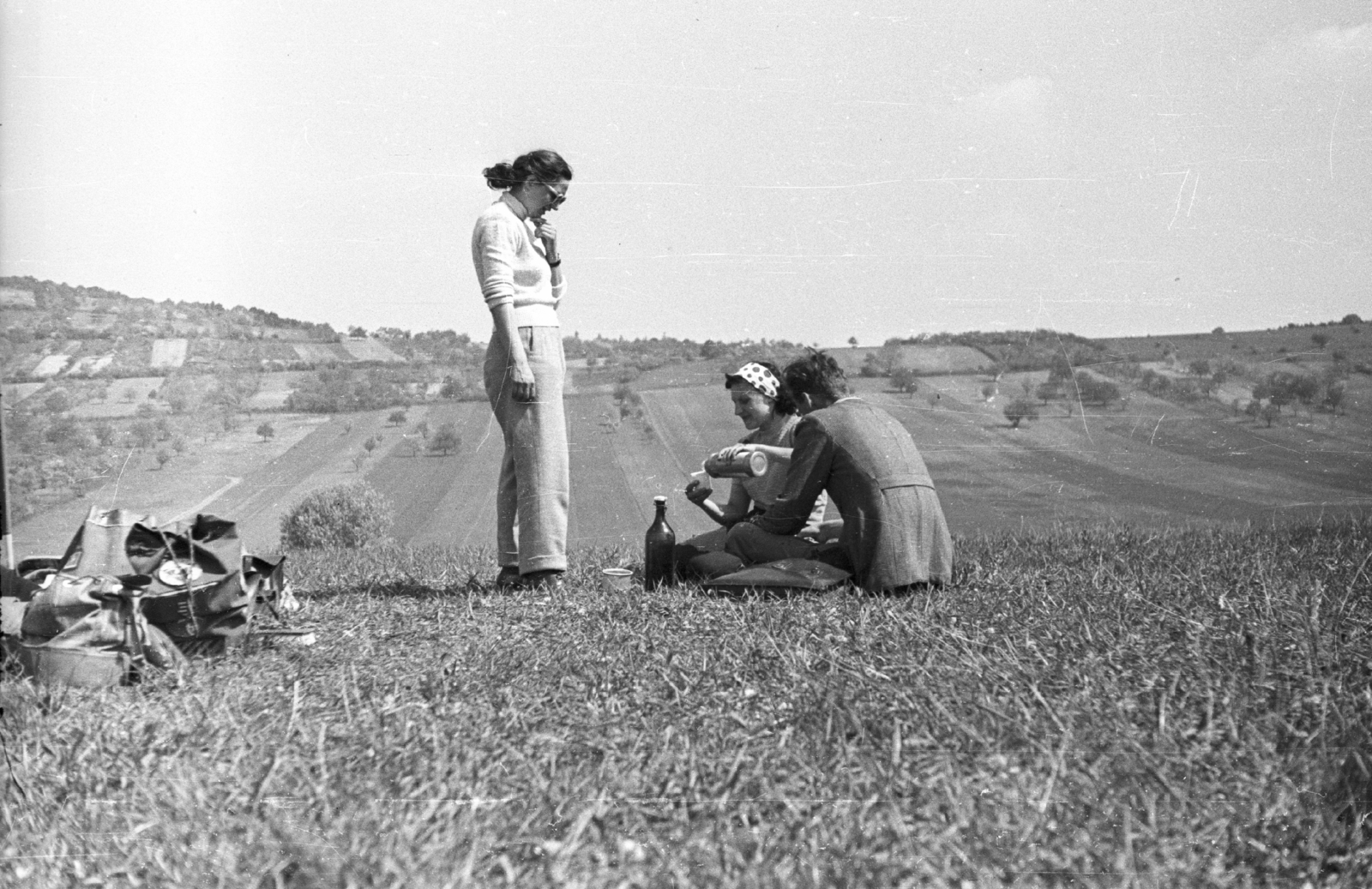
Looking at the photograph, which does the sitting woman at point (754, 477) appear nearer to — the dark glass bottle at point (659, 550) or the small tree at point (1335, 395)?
the dark glass bottle at point (659, 550)

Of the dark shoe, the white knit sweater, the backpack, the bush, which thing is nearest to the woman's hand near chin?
A: the dark shoe

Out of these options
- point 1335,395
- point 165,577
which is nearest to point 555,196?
point 165,577

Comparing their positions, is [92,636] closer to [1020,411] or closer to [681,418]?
[681,418]

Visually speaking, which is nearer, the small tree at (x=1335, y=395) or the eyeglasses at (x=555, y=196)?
the eyeglasses at (x=555, y=196)

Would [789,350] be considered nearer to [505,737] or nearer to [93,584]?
[93,584]

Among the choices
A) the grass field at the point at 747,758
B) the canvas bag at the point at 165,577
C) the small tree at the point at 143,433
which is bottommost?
the grass field at the point at 747,758

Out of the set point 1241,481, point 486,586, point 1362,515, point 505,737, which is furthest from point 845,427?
point 1241,481

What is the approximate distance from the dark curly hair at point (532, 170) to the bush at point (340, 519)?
3671 mm

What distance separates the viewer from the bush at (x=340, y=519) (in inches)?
371

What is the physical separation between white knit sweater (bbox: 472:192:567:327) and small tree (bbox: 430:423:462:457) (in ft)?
10.1

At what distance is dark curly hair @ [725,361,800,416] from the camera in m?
6.73

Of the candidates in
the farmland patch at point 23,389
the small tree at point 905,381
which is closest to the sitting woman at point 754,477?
the small tree at point 905,381

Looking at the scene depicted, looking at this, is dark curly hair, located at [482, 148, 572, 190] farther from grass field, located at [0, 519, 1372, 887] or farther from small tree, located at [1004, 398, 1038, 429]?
small tree, located at [1004, 398, 1038, 429]

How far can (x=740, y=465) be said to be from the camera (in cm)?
646
